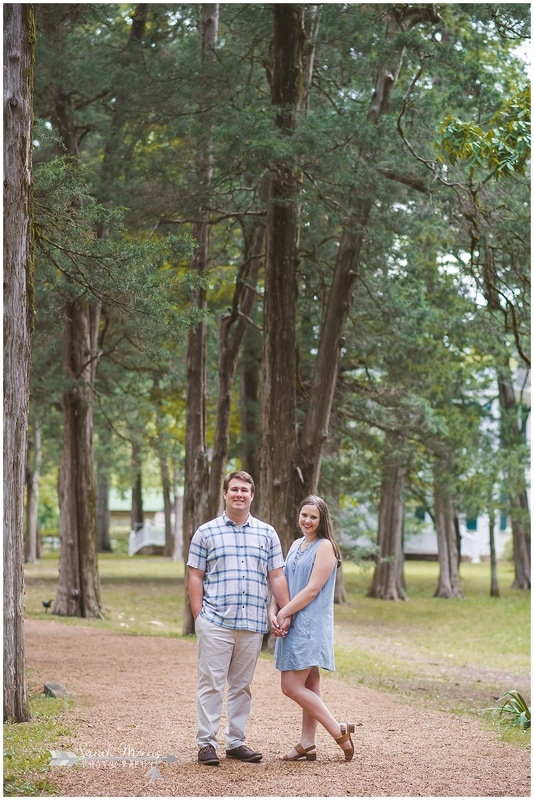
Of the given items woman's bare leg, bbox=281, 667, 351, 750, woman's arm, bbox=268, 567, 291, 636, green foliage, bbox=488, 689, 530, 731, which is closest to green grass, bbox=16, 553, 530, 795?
green foliage, bbox=488, 689, 530, 731

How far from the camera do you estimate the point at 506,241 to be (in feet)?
38.4

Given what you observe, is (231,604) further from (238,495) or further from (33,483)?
(33,483)

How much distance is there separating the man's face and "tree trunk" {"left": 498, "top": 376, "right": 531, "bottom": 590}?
1990 cm

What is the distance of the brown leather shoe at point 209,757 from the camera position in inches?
252

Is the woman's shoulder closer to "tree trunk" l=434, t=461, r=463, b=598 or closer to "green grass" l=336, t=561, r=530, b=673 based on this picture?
"green grass" l=336, t=561, r=530, b=673

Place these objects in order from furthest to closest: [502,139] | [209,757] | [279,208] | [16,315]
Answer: [279,208] → [16,315] → [502,139] → [209,757]

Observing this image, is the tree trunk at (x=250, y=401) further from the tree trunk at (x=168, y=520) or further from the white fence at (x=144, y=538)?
the white fence at (x=144, y=538)

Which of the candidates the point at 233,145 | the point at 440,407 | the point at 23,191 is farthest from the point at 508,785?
the point at 440,407

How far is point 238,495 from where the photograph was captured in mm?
6531

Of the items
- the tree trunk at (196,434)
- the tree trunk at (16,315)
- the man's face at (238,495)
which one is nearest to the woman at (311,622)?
the man's face at (238,495)

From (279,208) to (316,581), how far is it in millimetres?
7993


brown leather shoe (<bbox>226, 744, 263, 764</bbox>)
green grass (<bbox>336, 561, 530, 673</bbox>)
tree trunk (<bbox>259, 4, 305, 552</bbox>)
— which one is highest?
tree trunk (<bbox>259, 4, 305, 552</bbox>)

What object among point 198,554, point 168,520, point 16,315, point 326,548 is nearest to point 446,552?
point 168,520

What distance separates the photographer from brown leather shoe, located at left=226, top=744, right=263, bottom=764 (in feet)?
21.5
